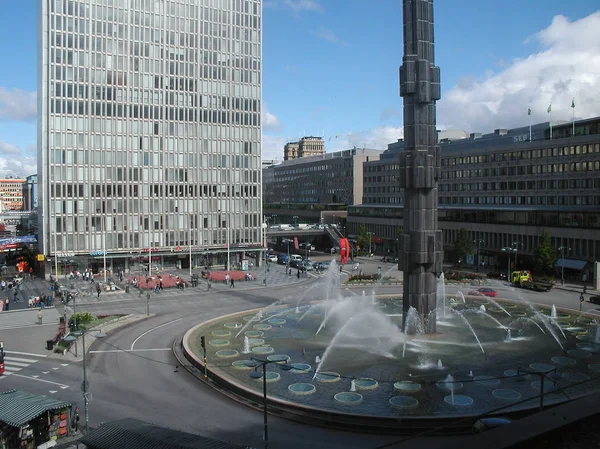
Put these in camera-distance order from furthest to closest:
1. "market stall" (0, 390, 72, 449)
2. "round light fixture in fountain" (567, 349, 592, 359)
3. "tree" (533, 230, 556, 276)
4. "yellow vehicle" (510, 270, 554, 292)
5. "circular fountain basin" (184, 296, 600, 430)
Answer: "tree" (533, 230, 556, 276) → "yellow vehicle" (510, 270, 554, 292) → "round light fixture in fountain" (567, 349, 592, 359) → "circular fountain basin" (184, 296, 600, 430) → "market stall" (0, 390, 72, 449)

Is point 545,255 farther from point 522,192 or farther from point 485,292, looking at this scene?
point 485,292

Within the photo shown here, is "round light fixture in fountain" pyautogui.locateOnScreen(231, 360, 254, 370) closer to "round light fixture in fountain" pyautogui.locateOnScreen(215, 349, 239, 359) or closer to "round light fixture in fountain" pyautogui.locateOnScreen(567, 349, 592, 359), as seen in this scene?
"round light fixture in fountain" pyautogui.locateOnScreen(215, 349, 239, 359)

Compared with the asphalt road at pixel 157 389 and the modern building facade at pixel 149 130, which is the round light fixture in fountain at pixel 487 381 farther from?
the modern building facade at pixel 149 130

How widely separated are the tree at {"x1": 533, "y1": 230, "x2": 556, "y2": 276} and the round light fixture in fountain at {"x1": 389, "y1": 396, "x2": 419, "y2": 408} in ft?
196

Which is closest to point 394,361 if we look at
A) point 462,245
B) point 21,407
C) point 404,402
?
point 404,402

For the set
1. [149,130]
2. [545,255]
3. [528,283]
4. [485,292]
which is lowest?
[485,292]

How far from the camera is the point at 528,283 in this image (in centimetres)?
7456

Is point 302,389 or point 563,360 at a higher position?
point 563,360

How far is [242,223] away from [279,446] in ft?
273

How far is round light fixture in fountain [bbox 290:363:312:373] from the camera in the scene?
36.1 m

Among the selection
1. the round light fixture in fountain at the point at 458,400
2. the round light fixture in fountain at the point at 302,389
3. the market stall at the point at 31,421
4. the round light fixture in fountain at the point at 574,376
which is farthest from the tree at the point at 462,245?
the market stall at the point at 31,421

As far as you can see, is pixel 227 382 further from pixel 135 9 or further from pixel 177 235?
pixel 135 9

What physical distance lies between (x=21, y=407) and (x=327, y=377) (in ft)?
58.2

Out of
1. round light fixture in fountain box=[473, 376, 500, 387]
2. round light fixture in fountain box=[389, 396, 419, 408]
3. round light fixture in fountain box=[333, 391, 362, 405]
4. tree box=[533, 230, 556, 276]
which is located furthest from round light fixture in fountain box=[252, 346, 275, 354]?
tree box=[533, 230, 556, 276]
